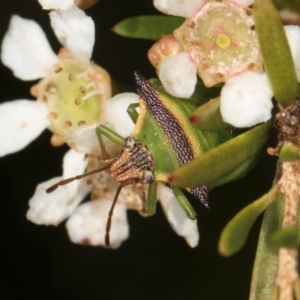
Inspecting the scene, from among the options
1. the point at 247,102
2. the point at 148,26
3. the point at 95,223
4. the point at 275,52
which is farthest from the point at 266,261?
the point at 95,223

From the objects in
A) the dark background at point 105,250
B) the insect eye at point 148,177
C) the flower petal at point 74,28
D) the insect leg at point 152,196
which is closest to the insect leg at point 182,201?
the insect leg at point 152,196

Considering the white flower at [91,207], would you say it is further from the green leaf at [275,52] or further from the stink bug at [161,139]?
A: the green leaf at [275,52]

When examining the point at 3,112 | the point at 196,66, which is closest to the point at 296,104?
the point at 196,66

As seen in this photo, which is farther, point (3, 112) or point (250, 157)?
point (3, 112)

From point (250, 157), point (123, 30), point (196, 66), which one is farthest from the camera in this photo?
point (123, 30)

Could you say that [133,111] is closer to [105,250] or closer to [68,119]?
[68,119]

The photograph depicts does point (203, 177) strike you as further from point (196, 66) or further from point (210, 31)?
point (210, 31)
